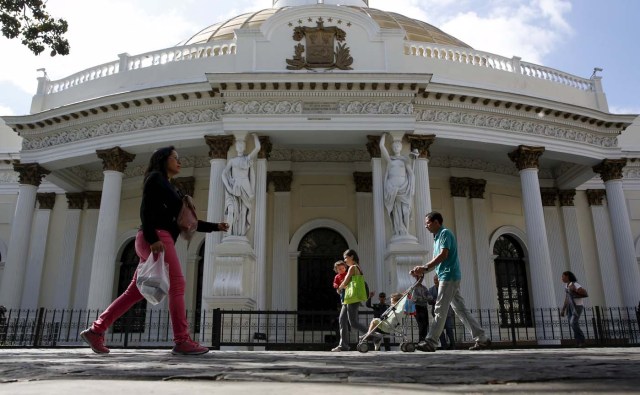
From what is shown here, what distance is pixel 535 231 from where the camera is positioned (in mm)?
13820

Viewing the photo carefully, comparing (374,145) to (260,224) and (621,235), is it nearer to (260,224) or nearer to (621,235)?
(260,224)

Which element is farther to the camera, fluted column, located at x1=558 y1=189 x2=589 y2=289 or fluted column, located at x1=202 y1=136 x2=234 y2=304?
fluted column, located at x1=558 y1=189 x2=589 y2=289

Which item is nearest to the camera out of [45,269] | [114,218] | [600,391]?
[600,391]

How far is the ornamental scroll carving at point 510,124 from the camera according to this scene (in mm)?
14024

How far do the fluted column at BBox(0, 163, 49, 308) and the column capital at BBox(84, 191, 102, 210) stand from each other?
205 centimetres

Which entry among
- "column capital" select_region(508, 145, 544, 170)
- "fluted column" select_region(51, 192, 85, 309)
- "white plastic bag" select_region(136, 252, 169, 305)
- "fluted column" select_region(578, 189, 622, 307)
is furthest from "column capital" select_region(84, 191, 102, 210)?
"fluted column" select_region(578, 189, 622, 307)

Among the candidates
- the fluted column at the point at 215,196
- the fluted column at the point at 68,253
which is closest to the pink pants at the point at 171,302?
the fluted column at the point at 215,196

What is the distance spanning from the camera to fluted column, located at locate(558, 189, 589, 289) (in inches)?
656

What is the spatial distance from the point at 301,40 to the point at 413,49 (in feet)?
10.9

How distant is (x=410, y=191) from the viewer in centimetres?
1274

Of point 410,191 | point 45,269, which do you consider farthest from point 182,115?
point 45,269

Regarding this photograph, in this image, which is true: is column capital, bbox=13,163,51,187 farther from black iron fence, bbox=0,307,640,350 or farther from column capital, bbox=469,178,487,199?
column capital, bbox=469,178,487,199

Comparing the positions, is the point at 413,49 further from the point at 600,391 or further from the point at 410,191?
the point at 600,391

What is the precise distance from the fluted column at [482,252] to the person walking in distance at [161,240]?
12550 mm
